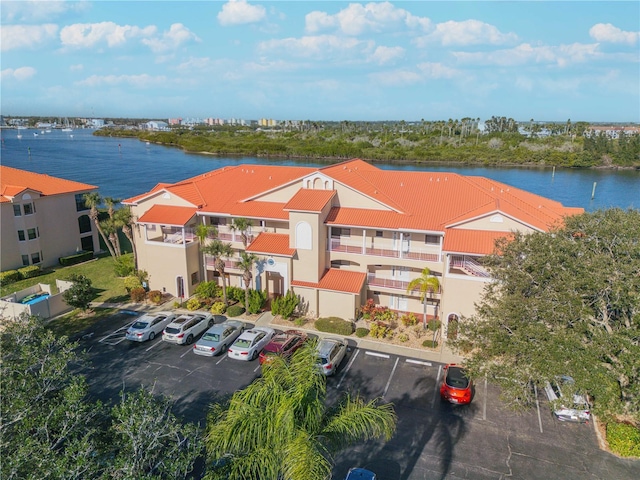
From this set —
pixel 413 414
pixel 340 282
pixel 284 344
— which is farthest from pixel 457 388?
pixel 340 282

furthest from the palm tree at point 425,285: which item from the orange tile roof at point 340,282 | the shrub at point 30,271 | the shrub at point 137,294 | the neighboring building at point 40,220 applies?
the neighboring building at point 40,220

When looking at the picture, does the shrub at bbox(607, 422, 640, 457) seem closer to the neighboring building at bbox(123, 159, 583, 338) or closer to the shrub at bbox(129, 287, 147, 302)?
the neighboring building at bbox(123, 159, 583, 338)

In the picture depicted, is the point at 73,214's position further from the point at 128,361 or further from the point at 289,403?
the point at 289,403

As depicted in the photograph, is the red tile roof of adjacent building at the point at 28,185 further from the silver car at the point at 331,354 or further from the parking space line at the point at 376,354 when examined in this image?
the parking space line at the point at 376,354

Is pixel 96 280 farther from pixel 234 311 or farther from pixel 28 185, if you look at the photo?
pixel 234 311

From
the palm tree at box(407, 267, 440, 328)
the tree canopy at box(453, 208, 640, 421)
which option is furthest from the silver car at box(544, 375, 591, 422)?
the palm tree at box(407, 267, 440, 328)

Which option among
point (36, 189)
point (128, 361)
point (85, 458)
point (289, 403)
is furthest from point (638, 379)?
A: point (36, 189)
